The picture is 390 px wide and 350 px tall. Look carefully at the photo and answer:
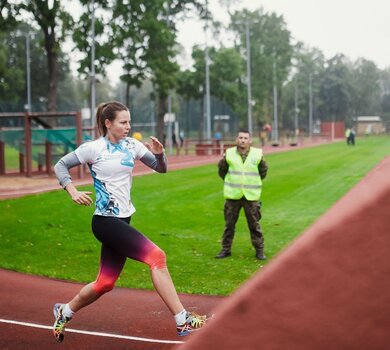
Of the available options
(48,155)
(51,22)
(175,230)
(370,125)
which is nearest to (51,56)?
(51,22)

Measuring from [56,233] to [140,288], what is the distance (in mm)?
4431

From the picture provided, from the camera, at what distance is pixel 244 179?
9.07 m

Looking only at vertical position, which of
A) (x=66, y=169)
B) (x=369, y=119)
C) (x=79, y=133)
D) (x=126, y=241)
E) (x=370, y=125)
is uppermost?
(x=369, y=119)

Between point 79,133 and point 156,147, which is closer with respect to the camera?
point 156,147

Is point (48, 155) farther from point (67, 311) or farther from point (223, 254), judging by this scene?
point (67, 311)

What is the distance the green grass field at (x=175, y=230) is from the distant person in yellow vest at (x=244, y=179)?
0.64m

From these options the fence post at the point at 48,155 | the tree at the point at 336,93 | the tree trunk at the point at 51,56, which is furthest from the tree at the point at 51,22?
the tree at the point at 336,93

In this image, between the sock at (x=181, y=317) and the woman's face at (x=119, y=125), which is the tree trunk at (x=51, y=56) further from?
the sock at (x=181, y=317)

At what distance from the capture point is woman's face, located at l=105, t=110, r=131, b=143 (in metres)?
4.96

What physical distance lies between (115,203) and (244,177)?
4338mm

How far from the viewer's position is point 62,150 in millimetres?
25250

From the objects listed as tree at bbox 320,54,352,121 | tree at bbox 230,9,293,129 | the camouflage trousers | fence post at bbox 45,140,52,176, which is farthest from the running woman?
tree at bbox 320,54,352,121

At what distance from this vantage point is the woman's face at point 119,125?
16.3ft

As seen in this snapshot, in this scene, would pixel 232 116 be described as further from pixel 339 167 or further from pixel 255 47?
pixel 339 167
